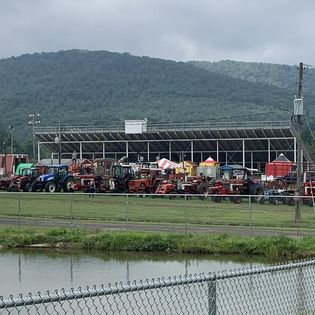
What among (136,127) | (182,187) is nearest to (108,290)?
(182,187)

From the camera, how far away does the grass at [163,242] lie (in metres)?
25.1

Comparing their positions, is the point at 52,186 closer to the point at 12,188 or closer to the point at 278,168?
the point at 12,188

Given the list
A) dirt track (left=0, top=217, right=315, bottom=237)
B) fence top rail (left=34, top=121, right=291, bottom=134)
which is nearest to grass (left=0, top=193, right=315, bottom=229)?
dirt track (left=0, top=217, right=315, bottom=237)

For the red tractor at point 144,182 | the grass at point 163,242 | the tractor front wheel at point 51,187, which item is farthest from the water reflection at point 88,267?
the tractor front wheel at point 51,187

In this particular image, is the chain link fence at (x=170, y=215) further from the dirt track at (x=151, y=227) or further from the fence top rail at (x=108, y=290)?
the fence top rail at (x=108, y=290)

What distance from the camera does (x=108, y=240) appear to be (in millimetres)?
27906

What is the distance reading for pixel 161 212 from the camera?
3872cm

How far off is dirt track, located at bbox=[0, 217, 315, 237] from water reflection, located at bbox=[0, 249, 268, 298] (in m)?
4.72

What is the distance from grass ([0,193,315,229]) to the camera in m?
34.5

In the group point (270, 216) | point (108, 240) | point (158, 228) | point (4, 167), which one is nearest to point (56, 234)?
point (108, 240)

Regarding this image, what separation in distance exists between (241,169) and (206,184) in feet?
13.4

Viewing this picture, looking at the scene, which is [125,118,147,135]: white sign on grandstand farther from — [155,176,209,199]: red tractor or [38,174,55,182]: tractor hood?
[155,176,209,199]: red tractor

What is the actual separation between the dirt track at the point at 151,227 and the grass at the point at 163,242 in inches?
96.4

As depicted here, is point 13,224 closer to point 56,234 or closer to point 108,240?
point 56,234
